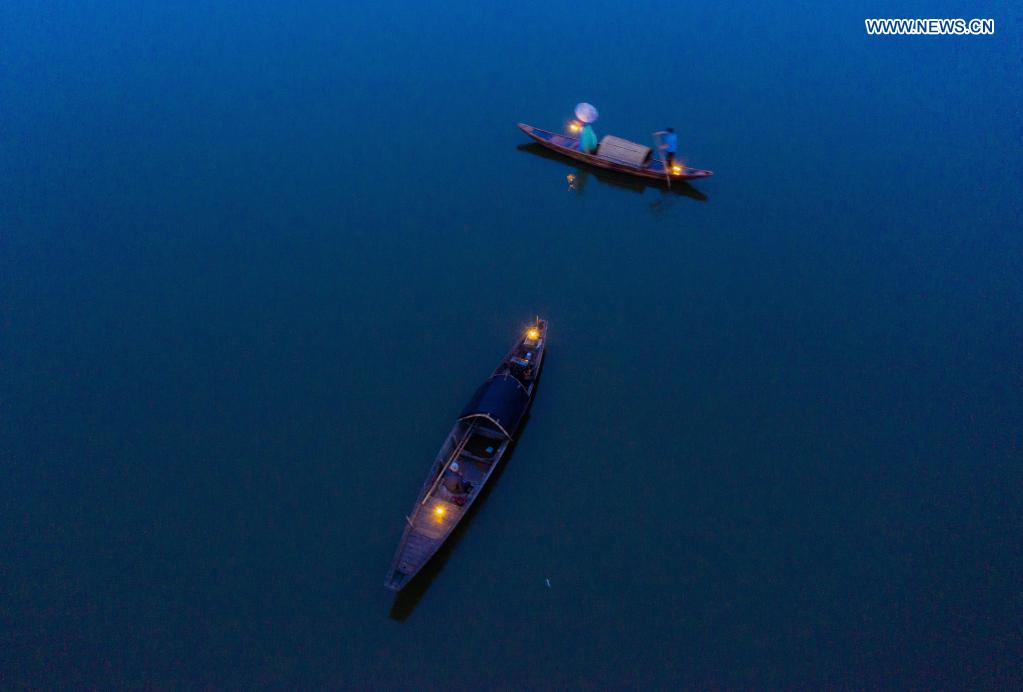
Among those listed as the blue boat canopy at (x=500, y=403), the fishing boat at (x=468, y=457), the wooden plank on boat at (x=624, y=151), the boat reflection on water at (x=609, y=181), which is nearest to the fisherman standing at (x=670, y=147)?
the wooden plank on boat at (x=624, y=151)

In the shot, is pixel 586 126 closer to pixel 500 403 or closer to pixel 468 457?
pixel 500 403

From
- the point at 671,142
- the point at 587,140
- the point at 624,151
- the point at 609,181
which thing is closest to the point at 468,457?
the point at 609,181

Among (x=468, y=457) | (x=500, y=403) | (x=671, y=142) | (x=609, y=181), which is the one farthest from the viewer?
(x=609, y=181)

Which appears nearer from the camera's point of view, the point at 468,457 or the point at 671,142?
the point at 468,457

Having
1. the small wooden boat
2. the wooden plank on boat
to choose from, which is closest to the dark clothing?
the small wooden boat

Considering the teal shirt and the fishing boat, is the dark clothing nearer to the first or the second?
the teal shirt

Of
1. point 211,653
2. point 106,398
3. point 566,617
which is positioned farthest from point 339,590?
point 106,398

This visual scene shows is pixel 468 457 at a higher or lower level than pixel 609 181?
lower
